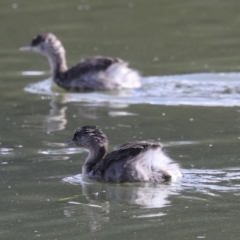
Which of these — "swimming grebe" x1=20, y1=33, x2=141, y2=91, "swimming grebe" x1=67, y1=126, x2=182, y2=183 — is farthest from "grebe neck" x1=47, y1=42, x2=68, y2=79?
"swimming grebe" x1=67, y1=126, x2=182, y2=183

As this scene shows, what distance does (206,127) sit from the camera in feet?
32.9

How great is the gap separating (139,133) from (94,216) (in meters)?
2.89

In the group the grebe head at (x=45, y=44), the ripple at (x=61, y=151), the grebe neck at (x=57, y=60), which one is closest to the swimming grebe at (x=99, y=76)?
the grebe neck at (x=57, y=60)

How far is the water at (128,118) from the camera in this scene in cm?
696

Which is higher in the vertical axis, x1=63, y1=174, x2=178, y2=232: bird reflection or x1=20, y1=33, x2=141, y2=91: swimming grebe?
x1=20, y1=33, x2=141, y2=91: swimming grebe

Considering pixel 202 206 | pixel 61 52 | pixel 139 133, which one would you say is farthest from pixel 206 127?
pixel 61 52

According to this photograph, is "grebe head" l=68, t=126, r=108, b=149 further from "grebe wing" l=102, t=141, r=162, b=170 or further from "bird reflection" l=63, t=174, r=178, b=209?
"bird reflection" l=63, t=174, r=178, b=209

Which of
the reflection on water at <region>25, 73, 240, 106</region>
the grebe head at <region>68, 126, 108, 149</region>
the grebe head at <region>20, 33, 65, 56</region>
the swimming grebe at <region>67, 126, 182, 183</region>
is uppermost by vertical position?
the grebe head at <region>20, 33, 65, 56</region>

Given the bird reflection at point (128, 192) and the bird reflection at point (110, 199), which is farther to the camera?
the bird reflection at point (128, 192)

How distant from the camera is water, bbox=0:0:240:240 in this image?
6.96m

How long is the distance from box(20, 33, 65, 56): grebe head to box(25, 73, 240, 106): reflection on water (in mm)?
927

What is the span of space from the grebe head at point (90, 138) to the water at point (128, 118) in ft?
0.75

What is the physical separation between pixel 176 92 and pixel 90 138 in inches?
144

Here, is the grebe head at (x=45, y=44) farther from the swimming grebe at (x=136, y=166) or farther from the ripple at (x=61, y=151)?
the swimming grebe at (x=136, y=166)
